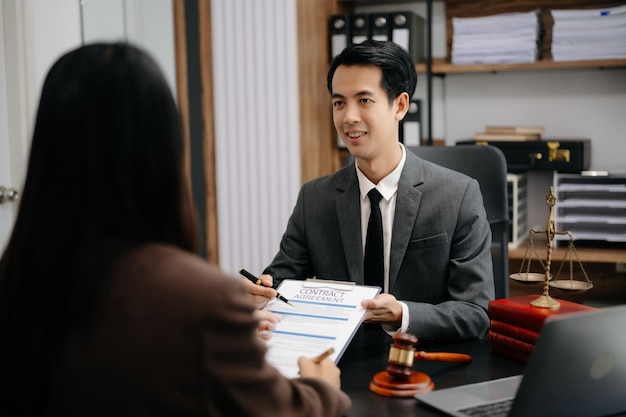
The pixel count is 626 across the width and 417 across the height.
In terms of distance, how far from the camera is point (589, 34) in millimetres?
3025

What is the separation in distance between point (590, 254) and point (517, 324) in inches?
64.0

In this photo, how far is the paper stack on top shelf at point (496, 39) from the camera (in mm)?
3115

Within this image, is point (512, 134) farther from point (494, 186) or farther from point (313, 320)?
point (313, 320)

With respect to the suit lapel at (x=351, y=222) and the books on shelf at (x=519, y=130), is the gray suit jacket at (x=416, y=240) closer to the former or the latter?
the suit lapel at (x=351, y=222)

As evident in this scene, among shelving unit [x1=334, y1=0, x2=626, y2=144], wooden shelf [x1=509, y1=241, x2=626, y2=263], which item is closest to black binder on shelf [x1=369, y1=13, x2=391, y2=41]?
shelving unit [x1=334, y1=0, x2=626, y2=144]

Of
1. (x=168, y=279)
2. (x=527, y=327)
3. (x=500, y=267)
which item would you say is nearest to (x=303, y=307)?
(x=527, y=327)

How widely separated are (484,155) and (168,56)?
5.74 ft

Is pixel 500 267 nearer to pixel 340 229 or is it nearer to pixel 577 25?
pixel 340 229

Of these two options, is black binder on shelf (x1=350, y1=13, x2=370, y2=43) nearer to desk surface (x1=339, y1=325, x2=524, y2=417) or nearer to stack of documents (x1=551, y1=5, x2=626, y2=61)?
stack of documents (x1=551, y1=5, x2=626, y2=61)

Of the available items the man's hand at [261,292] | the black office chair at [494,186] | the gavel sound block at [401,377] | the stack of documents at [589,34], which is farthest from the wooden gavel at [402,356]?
the stack of documents at [589,34]

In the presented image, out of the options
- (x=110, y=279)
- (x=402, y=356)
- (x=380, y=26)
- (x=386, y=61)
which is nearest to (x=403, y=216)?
(x=386, y=61)

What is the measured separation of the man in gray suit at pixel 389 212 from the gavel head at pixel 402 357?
17.3 inches

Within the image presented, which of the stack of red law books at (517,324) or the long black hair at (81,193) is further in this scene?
the stack of red law books at (517,324)

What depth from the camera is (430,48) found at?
3.30 meters
